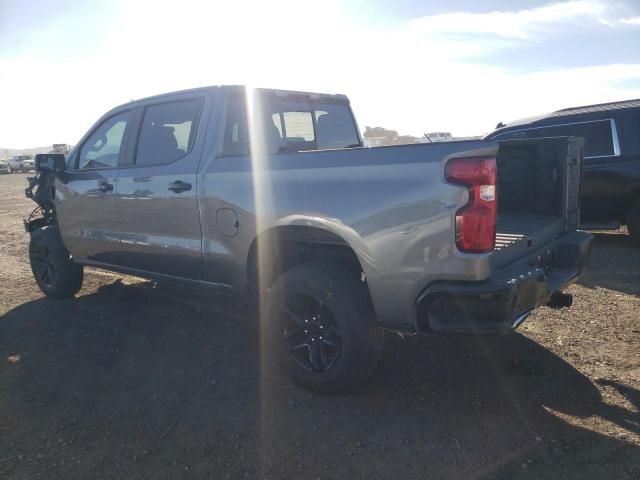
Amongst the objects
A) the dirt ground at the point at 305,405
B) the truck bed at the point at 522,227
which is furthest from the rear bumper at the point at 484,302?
the dirt ground at the point at 305,405

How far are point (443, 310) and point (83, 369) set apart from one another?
109 inches

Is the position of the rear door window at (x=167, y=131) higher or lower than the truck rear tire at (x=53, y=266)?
higher

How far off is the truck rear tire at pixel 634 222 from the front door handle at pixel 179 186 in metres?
6.27

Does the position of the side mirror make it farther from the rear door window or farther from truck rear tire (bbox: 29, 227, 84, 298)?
the rear door window

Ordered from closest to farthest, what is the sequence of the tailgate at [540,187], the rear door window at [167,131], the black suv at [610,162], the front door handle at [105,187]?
the tailgate at [540,187] < the rear door window at [167,131] < the front door handle at [105,187] < the black suv at [610,162]

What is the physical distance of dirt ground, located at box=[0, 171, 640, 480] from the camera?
2678 mm

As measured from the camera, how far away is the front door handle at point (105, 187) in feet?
15.2

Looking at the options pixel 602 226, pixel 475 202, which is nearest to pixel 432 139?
pixel 602 226

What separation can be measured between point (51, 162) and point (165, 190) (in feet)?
6.23

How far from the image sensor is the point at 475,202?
8.50ft

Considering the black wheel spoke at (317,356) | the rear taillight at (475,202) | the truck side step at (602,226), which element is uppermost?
the rear taillight at (475,202)

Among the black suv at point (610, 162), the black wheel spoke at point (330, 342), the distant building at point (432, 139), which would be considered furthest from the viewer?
the black suv at point (610, 162)

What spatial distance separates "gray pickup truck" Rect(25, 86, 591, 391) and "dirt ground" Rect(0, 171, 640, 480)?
449mm

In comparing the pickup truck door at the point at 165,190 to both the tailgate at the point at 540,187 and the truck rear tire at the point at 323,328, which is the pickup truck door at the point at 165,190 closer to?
the truck rear tire at the point at 323,328
